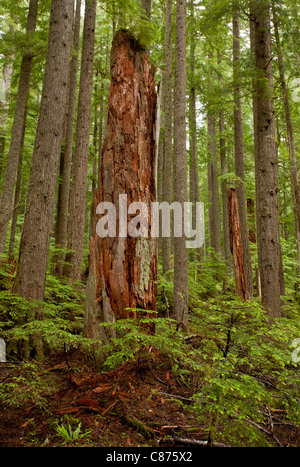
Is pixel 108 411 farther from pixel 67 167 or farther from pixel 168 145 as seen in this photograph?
pixel 168 145

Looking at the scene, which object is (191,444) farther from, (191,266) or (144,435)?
(191,266)

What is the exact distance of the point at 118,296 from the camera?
12.8 feet

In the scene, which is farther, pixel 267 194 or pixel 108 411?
pixel 267 194

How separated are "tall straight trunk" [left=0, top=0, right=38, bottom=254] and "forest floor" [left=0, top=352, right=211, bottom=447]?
7425 millimetres

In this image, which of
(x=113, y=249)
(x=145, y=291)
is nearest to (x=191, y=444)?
(x=145, y=291)

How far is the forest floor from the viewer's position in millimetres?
2377

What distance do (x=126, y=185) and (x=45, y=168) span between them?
76.7 inches

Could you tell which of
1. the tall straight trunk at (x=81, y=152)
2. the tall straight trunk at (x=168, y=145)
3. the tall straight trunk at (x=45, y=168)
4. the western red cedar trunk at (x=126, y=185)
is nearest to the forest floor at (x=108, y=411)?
the western red cedar trunk at (x=126, y=185)

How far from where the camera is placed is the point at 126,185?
4.13 meters

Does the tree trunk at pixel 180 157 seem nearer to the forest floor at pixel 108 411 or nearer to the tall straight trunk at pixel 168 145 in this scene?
the tall straight trunk at pixel 168 145

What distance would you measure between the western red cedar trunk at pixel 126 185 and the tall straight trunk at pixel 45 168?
51.2 inches

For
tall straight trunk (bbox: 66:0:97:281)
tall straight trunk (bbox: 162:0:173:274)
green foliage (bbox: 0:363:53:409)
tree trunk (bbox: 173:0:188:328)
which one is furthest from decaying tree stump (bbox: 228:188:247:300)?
green foliage (bbox: 0:363:53:409)

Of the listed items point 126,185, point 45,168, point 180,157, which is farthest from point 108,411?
point 180,157

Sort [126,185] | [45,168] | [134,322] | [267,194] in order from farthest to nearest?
1. [267,194]
2. [45,168]
3. [126,185]
4. [134,322]
